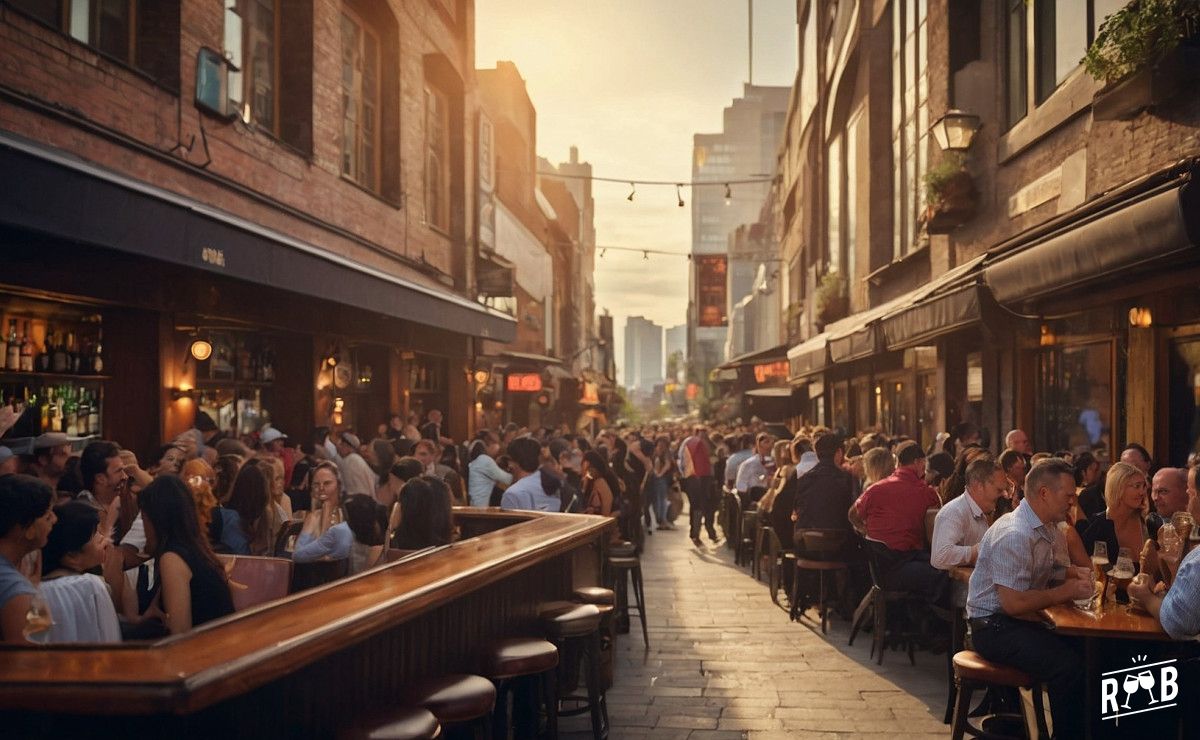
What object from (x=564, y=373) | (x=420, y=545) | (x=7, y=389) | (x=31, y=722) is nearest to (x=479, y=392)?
(x=564, y=373)

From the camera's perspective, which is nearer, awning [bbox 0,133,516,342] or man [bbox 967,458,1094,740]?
man [bbox 967,458,1094,740]

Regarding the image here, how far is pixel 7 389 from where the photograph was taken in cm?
863

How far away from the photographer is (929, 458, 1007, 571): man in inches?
267

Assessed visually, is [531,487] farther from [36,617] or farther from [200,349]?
[36,617]

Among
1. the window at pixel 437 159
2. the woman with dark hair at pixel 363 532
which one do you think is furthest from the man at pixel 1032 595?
the window at pixel 437 159

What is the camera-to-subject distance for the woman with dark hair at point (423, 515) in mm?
6023

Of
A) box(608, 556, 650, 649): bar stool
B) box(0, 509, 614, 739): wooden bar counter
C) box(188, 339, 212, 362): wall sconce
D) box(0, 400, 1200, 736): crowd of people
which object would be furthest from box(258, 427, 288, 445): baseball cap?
box(0, 509, 614, 739): wooden bar counter

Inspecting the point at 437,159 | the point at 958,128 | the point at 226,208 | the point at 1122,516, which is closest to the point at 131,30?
the point at 226,208

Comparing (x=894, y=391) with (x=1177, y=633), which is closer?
(x=1177, y=633)

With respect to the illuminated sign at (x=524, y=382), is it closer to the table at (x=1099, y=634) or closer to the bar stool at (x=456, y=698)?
the table at (x=1099, y=634)

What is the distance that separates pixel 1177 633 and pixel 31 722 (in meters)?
4.21

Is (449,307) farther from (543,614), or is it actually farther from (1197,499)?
(1197,499)

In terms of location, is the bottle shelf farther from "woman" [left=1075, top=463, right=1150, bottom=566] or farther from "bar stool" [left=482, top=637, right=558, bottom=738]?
"woman" [left=1075, top=463, right=1150, bottom=566]

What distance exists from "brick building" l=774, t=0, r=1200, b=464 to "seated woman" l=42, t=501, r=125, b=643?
5.91m
